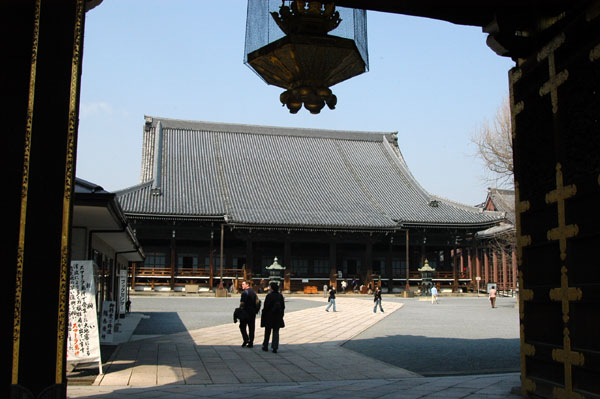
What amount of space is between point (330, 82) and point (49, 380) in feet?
9.99

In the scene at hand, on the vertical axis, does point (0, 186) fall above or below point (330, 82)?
below

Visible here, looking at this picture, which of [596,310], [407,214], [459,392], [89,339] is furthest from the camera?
[407,214]

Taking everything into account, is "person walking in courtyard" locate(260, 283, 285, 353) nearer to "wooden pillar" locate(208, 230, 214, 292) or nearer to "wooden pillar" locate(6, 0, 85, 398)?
"wooden pillar" locate(6, 0, 85, 398)

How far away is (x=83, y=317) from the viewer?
8234 mm

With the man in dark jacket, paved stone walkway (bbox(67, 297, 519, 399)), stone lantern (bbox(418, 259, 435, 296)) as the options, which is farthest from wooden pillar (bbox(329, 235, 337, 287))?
the man in dark jacket

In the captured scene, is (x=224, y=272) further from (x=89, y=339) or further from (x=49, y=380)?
(x=49, y=380)

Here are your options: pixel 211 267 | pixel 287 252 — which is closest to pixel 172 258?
pixel 211 267

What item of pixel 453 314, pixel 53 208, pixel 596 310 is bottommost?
pixel 453 314

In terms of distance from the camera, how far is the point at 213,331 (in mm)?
15070

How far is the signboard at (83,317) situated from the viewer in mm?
8210

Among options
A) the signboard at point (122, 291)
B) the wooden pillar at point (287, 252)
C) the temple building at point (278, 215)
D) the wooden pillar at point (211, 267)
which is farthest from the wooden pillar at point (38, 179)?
the wooden pillar at point (287, 252)

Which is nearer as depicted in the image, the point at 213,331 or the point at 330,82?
the point at 330,82

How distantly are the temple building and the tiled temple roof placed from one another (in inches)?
3.3

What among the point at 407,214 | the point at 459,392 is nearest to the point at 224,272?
the point at 407,214
